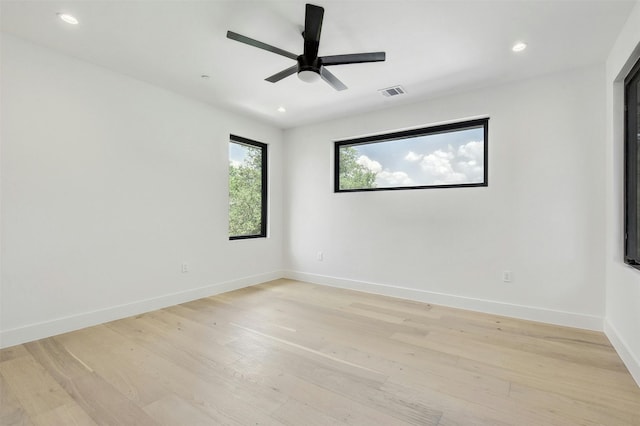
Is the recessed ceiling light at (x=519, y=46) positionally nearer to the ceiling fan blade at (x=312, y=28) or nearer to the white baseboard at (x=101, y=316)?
the ceiling fan blade at (x=312, y=28)

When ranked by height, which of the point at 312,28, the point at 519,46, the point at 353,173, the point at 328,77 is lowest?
the point at 353,173

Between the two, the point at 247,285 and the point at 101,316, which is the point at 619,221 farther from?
the point at 101,316

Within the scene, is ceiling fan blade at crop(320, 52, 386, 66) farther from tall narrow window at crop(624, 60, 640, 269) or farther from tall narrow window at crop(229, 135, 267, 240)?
tall narrow window at crop(229, 135, 267, 240)

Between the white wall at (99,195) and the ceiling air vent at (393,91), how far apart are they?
2195mm

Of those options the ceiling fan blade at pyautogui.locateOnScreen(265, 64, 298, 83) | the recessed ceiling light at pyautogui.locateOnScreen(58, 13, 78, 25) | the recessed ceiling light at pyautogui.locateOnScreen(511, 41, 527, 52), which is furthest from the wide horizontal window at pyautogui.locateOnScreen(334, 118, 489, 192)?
the recessed ceiling light at pyautogui.locateOnScreen(58, 13, 78, 25)

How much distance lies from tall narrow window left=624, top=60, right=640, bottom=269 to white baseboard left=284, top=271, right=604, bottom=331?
0.82m

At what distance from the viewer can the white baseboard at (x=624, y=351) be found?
1968mm

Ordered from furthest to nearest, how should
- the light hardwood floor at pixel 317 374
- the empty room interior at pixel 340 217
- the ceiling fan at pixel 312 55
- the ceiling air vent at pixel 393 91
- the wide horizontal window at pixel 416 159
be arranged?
the wide horizontal window at pixel 416 159 → the ceiling air vent at pixel 393 91 → the ceiling fan at pixel 312 55 → the empty room interior at pixel 340 217 → the light hardwood floor at pixel 317 374

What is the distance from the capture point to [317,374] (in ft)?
6.70

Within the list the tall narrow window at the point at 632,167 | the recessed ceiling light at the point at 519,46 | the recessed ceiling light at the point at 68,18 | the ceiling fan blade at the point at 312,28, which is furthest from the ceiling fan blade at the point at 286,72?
the tall narrow window at the point at 632,167

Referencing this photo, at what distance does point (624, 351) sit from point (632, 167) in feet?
4.55

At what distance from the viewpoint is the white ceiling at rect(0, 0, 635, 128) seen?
2.12 meters

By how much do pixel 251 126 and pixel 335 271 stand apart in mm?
2571

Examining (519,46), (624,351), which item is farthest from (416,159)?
(624,351)
